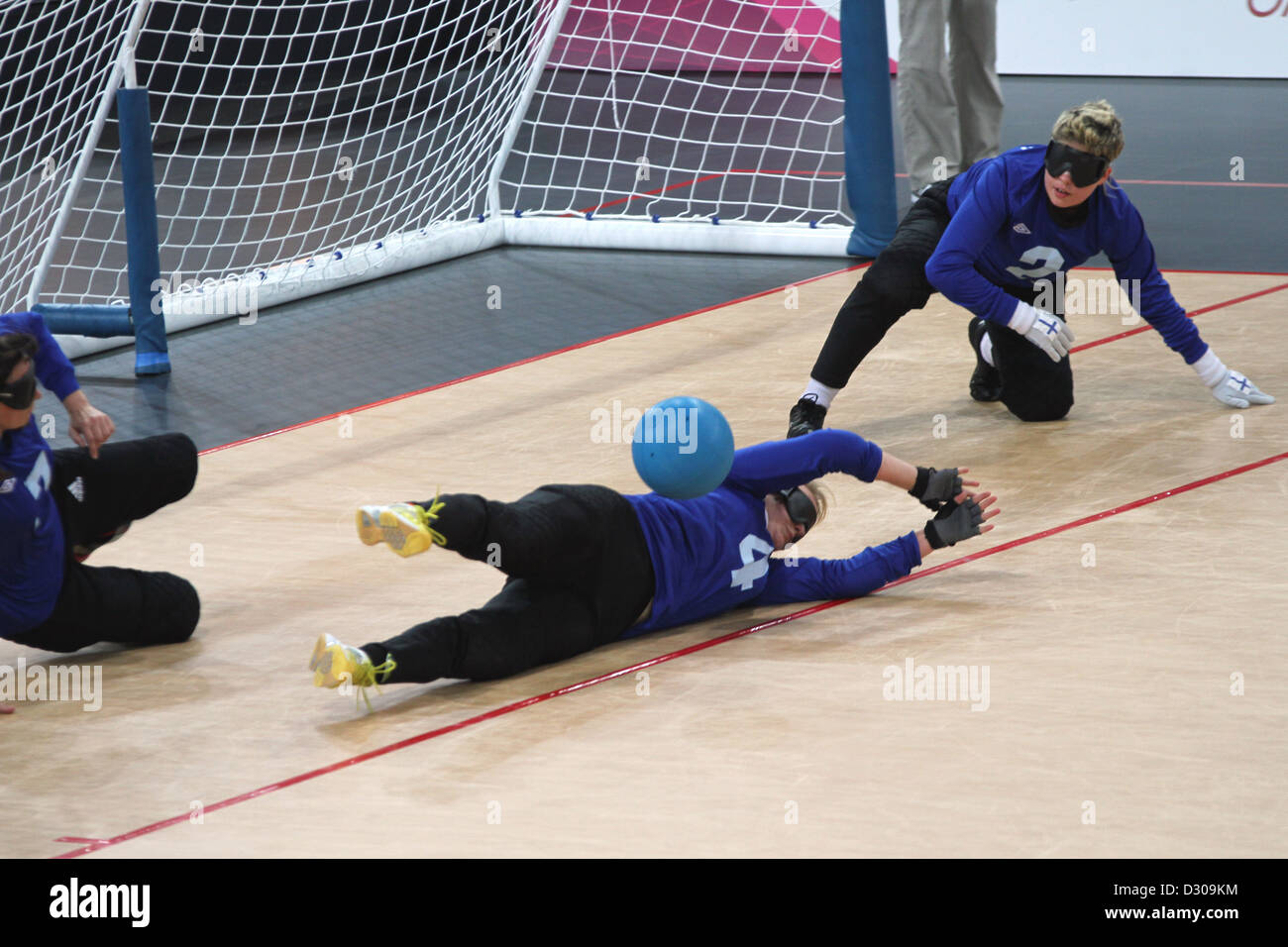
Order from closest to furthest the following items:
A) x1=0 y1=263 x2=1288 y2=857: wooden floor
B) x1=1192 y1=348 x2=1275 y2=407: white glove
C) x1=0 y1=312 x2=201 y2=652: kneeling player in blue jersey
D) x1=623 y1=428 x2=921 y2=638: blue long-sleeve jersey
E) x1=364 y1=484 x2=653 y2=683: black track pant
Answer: x1=0 y1=263 x2=1288 y2=857: wooden floor, x1=364 y1=484 x2=653 y2=683: black track pant, x1=0 y1=312 x2=201 y2=652: kneeling player in blue jersey, x1=623 y1=428 x2=921 y2=638: blue long-sleeve jersey, x1=1192 y1=348 x2=1275 y2=407: white glove

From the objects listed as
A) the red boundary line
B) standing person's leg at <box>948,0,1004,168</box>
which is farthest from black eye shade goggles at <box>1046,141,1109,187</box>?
standing person's leg at <box>948,0,1004,168</box>

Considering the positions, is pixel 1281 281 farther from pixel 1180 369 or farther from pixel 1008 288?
pixel 1008 288

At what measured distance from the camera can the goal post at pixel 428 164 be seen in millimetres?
6645

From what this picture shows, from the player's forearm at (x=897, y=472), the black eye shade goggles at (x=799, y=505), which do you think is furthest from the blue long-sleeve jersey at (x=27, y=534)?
the player's forearm at (x=897, y=472)

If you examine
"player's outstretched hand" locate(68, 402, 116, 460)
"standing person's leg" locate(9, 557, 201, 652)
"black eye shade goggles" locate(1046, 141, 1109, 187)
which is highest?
"black eye shade goggles" locate(1046, 141, 1109, 187)

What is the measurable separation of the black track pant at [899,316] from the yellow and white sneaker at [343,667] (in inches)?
85.0

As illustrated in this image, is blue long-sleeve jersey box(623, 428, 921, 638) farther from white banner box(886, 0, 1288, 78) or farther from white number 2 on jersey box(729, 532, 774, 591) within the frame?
white banner box(886, 0, 1288, 78)

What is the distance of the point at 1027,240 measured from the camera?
15.5 ft

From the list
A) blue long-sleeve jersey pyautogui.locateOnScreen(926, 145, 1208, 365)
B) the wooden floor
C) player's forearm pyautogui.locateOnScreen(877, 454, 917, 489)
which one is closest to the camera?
the wooden floor

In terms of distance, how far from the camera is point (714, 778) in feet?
9.62

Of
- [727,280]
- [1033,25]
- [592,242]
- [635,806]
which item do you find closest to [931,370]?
[727,280]

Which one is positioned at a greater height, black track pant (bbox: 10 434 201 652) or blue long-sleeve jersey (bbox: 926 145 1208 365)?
blue long-sleeve jersey (bbox: 926 145 1208 365)

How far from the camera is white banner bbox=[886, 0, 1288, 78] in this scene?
414 inches

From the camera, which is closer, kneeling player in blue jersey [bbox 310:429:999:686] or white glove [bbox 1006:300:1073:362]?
kneeling player in blue jersey [bbox 310:429:999:686]
